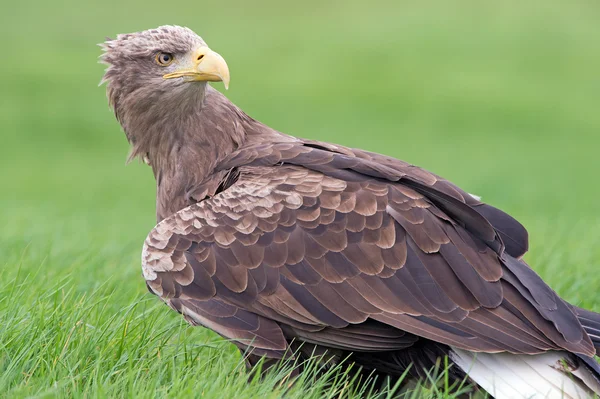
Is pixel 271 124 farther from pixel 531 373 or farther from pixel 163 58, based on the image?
pixel 531 373

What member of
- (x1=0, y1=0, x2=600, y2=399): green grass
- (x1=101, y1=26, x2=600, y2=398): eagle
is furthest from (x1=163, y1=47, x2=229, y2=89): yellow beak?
(x1=0, y1=0, x2=600, y2=399): green grass

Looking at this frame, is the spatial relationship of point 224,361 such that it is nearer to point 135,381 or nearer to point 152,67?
point 135,381

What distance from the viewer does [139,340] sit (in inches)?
189

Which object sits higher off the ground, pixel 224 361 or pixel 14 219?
pixel 224 361

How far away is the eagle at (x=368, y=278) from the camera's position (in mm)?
4641

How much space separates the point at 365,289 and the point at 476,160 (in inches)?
587

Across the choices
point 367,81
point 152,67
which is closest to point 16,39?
point 367,81

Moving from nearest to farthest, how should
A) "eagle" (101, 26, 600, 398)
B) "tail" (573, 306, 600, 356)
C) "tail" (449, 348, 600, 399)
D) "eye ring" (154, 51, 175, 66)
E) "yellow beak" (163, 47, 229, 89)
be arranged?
"tail" (449, 348, 600, 399) → "eagle" (101, 26, 600, 398) → "tail" (573, 306, 600, 356) → "yellow beak" (163, 47, 229, 89) → "eye ring" (154, 51, 175, 66)

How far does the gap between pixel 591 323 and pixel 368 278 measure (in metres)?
1.25

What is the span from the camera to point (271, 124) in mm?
20547

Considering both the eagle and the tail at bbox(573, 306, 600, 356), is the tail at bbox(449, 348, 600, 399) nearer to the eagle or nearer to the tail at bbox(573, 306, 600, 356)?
the eagle

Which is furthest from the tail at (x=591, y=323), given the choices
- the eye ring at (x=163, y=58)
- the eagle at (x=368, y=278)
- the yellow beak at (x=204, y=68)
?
the eye ring at (x=163, y=58)

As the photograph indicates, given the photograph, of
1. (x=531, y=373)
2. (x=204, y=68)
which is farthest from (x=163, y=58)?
(x=531, y=373)

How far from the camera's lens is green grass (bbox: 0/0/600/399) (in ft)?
15.5
